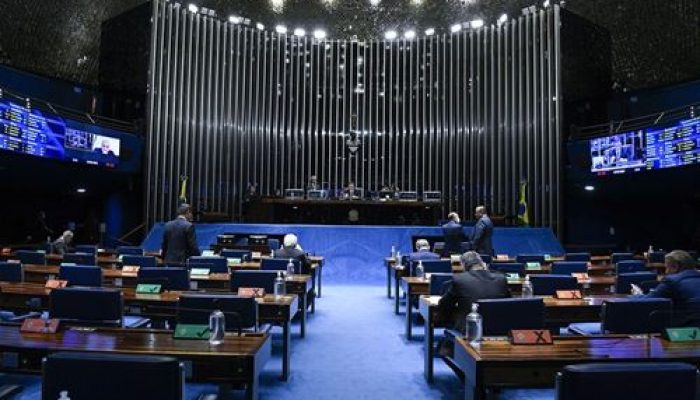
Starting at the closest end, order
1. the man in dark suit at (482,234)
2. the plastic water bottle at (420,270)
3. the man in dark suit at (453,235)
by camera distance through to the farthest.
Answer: the plastic water bottle at (420,270), the man in dark suit at (482,234), the man in dark suit at (453,235)

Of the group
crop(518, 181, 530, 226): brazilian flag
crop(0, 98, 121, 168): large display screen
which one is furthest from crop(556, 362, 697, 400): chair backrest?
crop(518, 181, 530, 226): brazilian flag

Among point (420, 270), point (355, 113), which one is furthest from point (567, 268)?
point (355, 113)

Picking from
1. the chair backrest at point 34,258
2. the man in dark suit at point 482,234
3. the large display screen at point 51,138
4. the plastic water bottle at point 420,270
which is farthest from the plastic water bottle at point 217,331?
the large display screen at point 51,138

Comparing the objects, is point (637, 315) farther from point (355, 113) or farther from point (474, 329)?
point (355, 113)

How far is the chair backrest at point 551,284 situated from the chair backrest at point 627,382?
298cm

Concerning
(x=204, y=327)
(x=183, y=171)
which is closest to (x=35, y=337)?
(x=204, y=327)

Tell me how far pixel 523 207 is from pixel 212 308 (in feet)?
44.8

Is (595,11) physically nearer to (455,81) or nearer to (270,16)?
(455,81)

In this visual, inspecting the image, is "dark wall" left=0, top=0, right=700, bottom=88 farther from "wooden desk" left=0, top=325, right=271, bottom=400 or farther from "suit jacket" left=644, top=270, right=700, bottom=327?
"wooden desk" left=0, top=325, right=271, bottom=400

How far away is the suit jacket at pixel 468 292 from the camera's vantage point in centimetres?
386

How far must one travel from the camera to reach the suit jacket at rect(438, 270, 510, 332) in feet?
12.7

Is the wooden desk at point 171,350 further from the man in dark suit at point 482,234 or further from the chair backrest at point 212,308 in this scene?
the man in dark suit at point 482,234

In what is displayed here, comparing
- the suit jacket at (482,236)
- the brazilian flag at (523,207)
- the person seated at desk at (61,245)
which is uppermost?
the brazilian flag at (523,207)

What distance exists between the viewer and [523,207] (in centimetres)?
1567
